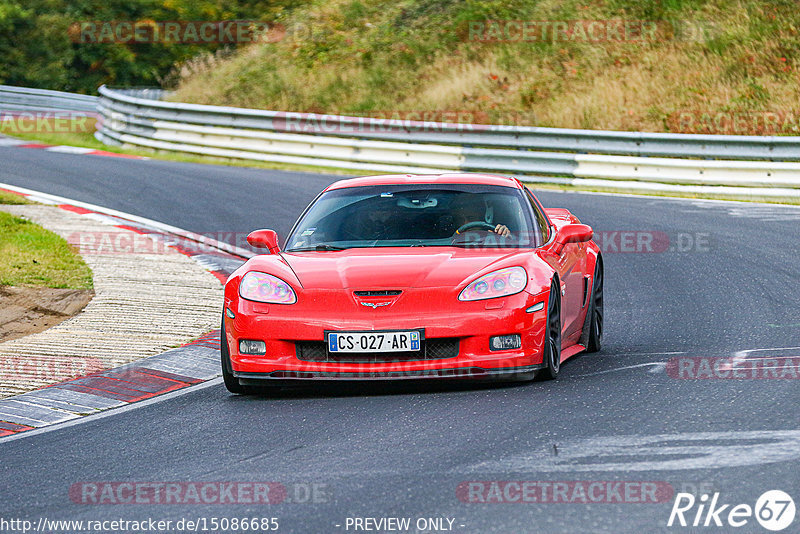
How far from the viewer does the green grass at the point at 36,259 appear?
453 inches

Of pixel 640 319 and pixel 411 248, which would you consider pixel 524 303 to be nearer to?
pixel 411 248

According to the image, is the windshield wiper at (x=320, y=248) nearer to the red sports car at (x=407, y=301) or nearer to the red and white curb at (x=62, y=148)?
the red sports car at (x=407, y=301)

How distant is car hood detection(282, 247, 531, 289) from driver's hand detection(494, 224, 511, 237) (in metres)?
0.31

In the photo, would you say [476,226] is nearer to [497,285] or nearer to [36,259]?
[497,285]

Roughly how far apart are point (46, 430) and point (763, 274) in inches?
298

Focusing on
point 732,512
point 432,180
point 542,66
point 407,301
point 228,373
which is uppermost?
point 432,180

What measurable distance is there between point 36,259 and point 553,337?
6580mm

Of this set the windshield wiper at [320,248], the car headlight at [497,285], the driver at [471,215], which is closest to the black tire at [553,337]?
the car headlight at [497,285]

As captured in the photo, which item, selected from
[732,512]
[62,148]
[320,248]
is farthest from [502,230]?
[62,148]

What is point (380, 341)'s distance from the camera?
722 centimetres

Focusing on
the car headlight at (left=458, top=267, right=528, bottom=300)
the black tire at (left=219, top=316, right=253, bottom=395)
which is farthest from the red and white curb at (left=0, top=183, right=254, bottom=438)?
the car headlight at (left=458, top=267, right=528, bottom=300)

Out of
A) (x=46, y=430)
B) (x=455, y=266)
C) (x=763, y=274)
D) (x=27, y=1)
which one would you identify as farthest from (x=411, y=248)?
(x=27, y=1)

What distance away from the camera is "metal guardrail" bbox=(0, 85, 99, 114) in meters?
35.4

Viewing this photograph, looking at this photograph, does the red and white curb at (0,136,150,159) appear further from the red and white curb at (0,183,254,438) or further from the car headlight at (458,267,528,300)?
the car headlight at (458,267,528,300)
